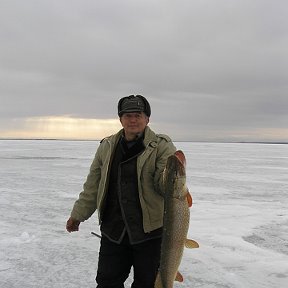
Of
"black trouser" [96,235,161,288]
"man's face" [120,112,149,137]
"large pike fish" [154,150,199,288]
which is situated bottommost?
"black trouser" [96,235,161,288]

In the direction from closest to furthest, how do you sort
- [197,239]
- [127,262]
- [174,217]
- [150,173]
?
1. [174,217]
2. [150,173]
3. [127,262]
4. [197,239]

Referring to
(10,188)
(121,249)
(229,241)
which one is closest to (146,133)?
(121,249)

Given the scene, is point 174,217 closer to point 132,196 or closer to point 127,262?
point 132,196

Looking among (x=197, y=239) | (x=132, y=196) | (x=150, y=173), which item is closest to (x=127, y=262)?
(x=132, y=196)

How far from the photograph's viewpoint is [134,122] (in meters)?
2.82

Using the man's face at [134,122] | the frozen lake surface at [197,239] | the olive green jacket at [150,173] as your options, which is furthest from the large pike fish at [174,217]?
the frozen lake surface at [197,239]

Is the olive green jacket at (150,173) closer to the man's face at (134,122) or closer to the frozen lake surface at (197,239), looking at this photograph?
the man's face at (134,122)

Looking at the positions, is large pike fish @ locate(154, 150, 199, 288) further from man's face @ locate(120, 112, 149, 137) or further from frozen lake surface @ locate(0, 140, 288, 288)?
frozen lake surface @ locate(0, 140, 288, 288)

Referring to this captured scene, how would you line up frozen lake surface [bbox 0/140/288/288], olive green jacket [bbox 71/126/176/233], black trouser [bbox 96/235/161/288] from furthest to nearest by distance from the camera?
frozen lake surface [bbox 0/140/288/288] < black trouser [bbox 96/235/161/288] < olive green jacket [bbox 71/126/176/233]

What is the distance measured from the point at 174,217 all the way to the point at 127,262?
87 centimetres

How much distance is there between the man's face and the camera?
2.82 m

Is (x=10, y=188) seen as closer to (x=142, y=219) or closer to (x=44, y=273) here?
(x=44, y=273)

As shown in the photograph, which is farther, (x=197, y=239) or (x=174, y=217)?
(x=197, y=239)

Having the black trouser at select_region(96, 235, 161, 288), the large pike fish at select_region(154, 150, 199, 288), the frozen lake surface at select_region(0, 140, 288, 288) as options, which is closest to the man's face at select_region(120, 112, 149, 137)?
the large pike fish at select_region(154, 150, 199, 288)
